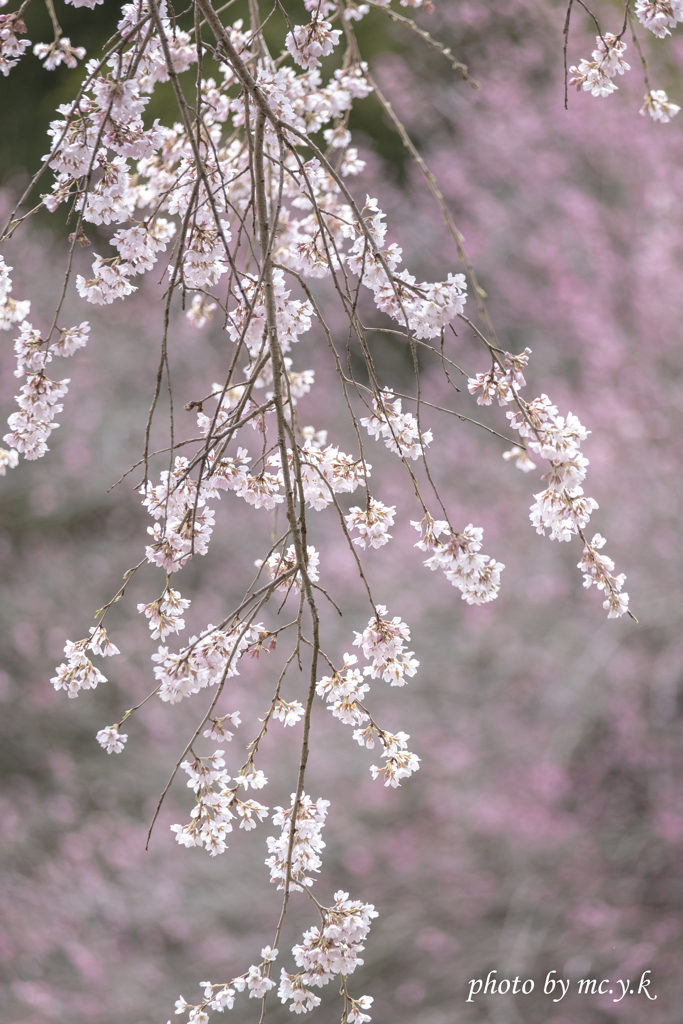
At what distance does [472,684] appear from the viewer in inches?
117

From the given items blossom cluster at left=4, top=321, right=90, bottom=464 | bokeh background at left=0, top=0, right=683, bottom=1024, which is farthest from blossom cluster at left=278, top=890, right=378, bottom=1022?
bokeh background at left=0, top=0, right=683, bottom=1024

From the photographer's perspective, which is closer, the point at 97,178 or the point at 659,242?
the point at 97,178

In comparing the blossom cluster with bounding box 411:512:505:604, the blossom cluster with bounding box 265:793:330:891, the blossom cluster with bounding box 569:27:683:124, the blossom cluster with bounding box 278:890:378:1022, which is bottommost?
the blossom cluster with bounding box 278:890:378:1022

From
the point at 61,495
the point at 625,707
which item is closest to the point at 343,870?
the point at 625,707

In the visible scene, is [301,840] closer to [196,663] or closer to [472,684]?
[196,663]

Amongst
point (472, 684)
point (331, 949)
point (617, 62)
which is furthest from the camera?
point (472, 684)

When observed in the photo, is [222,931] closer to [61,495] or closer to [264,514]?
[264,514]

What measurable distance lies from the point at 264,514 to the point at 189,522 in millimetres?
2610

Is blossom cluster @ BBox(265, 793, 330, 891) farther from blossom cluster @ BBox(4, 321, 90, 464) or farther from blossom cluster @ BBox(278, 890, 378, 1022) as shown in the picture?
blossom cluster @ BBox(4, 321, 90, 464)

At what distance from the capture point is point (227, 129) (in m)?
3.36

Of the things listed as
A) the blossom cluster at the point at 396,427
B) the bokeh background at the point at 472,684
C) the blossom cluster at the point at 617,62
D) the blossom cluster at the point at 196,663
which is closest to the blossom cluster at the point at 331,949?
the blossom cluster at the point at 196,663

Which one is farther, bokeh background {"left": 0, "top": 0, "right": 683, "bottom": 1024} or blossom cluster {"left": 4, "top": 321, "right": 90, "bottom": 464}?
bokeh background {"left": 0, "top": 0, "right": 683, "bottom": 1024}

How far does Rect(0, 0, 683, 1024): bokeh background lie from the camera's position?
2.61 meters

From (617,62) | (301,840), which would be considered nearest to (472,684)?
(301,840)
